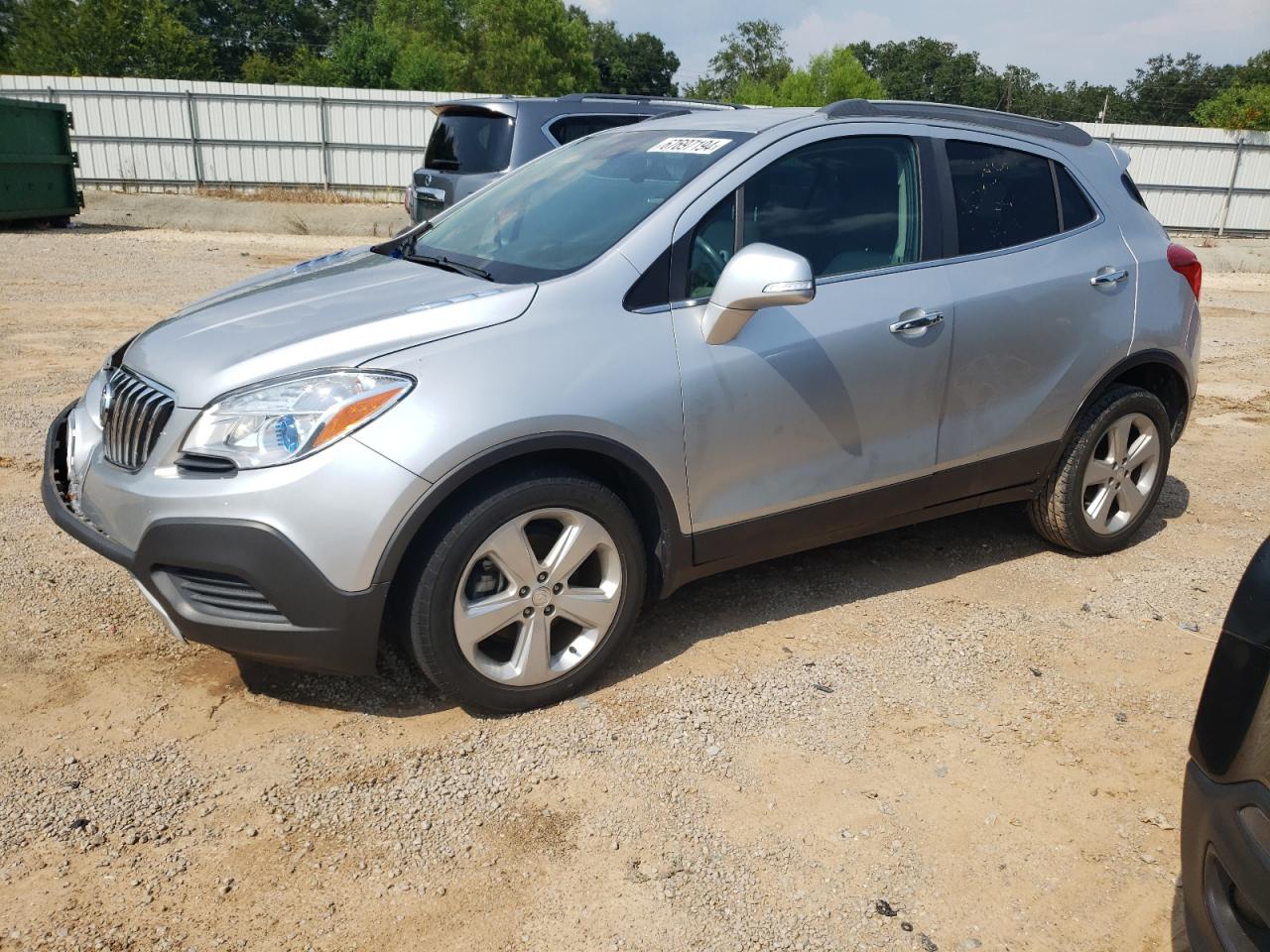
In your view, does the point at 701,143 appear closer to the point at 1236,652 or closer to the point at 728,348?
the point at 728,348

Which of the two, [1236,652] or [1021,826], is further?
[1021,826]

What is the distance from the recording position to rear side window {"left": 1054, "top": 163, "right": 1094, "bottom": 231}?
4.24 metres

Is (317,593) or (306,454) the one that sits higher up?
(306,454)

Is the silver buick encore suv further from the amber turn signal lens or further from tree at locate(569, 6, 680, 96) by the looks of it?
tree at locate(569, 6, 680, 96)

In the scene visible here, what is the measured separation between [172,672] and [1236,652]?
3.04 m

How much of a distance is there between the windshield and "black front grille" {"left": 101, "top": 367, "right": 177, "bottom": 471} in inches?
43.1

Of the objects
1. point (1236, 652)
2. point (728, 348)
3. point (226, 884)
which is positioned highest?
point (728, 348)

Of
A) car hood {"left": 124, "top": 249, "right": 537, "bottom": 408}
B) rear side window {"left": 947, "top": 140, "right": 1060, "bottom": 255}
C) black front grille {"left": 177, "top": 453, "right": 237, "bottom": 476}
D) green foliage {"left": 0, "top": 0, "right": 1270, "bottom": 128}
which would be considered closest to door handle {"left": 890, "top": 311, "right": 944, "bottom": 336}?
rear side window {"left": 947, "top": 140, "right": 1060, "bottom": 255}

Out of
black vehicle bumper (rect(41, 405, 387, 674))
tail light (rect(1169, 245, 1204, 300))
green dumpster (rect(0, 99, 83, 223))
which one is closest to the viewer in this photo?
black vehicle bumper (rect(41, 405, 387, 674))

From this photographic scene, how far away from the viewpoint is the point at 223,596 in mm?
2834

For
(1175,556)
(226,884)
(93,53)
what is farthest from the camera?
(93,53)

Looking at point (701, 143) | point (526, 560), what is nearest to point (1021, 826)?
point (526, 560)

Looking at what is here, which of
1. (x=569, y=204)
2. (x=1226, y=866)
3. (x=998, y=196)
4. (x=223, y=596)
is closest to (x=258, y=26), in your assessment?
(x=569, y=204)

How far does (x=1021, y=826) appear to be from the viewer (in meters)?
2.79
